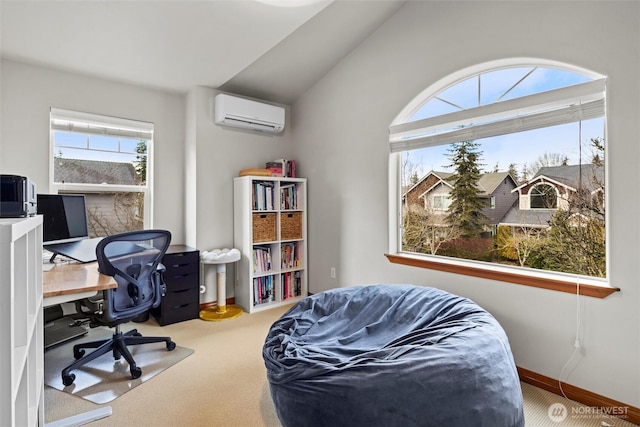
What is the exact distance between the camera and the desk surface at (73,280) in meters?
1.83

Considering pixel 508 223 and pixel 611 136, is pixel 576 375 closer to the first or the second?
pixel 508 223

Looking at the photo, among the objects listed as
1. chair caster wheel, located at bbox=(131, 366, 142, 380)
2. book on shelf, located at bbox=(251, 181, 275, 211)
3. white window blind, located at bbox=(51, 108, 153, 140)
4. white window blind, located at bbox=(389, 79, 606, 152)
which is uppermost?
white window blind, located at bbox=(51, 108, 153, 140)

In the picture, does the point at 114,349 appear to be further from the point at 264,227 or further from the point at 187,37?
the point at 187,37

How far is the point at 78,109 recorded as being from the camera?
314 cm

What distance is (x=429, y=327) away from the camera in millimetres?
1979

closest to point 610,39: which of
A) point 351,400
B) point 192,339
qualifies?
point 351,400

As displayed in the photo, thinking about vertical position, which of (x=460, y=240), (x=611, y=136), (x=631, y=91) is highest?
(x=631, y=91)

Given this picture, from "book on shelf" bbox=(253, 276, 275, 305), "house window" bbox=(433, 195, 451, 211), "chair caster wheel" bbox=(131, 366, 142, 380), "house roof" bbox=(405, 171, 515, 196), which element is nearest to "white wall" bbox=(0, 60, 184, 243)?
"book on shelf" bbox=(253, 276, 275, 305)

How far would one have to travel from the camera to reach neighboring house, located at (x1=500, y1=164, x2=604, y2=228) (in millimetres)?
2143

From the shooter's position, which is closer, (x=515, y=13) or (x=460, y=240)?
(x=515, y=13)

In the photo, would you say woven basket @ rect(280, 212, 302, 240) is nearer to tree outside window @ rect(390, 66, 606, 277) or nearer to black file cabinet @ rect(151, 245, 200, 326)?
black file cabinet @ rect(151, 245, 200, 326)

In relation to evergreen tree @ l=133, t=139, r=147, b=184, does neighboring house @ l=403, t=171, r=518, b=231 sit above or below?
below

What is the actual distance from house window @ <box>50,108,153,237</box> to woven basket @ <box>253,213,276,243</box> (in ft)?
3.61

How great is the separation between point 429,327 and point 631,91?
171 cm
